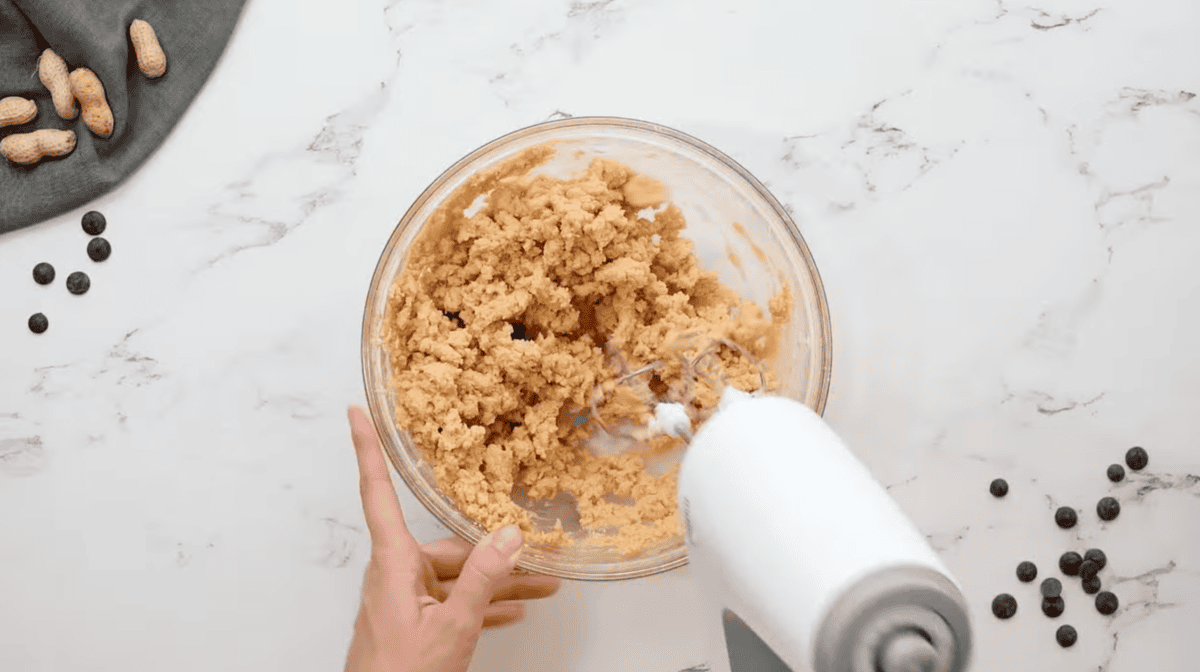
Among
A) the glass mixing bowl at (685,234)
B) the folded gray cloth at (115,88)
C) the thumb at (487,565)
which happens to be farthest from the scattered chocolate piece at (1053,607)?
the folded gray cloth at (115,88)

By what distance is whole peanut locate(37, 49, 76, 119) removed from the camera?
142cm

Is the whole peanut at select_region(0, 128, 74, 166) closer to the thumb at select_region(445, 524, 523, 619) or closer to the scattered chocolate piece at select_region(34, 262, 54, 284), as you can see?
the scattered chocolate piece at select_region(34, 262, 54, 284)

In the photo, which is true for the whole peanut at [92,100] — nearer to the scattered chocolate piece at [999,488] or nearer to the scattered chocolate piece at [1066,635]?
the scattered chocolate piece at [999,488]

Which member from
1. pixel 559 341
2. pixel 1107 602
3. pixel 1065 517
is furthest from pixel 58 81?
pixel 1107 602

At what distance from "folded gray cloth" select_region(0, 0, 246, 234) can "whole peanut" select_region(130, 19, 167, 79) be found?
2 cm

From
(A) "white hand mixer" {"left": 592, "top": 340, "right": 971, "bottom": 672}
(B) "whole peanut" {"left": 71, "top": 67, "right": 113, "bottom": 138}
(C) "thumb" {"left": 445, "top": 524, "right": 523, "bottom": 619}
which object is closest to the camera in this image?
(A) "white hand mixer" {"left": 592, "top": 340, "right": 971, "bottom": 672}

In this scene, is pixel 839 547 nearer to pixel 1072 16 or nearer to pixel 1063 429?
pixel 1063 429

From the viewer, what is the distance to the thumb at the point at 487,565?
1169mm

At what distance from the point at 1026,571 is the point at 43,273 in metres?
1.62

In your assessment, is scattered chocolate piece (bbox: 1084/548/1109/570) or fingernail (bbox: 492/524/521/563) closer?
fingernail (bbox: 492/524/521/563)

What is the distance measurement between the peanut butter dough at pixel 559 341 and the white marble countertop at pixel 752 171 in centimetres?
17

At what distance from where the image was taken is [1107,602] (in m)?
1.43

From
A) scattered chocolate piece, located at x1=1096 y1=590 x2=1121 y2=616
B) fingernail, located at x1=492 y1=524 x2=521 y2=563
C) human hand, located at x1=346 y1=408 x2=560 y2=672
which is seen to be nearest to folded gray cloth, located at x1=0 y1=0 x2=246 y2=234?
human hand, located at x1=346 y1=408 x2=560 y2=672

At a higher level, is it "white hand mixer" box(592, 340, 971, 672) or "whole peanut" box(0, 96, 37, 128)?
"whole peanut" box(0, 96, 37, 128)
